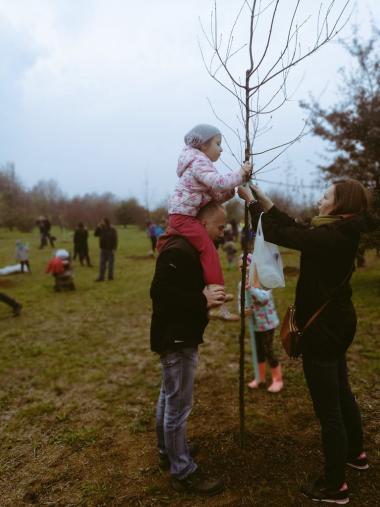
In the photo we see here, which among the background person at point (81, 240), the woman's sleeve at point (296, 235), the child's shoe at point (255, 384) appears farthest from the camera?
the background person at point (81, 240)

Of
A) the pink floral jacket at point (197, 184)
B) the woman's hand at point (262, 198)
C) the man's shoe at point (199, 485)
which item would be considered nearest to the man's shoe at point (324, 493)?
the man's shoe at point (199, 485)

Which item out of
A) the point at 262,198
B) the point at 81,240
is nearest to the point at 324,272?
the point at 262,198

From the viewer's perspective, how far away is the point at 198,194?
8.38ft

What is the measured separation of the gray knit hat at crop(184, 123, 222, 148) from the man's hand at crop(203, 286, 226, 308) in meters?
1.01

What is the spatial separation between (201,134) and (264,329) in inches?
94.6

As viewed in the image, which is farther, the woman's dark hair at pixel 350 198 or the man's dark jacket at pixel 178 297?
the man's dark jacket at pixel 178 297

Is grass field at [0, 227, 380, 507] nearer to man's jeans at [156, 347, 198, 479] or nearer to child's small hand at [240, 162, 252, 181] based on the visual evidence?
man's jeans at [156, 347, 198, 479]

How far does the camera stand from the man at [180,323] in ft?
7.98

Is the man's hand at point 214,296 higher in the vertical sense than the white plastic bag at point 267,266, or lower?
lower

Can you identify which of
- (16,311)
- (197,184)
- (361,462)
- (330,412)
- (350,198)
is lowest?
(16,311)

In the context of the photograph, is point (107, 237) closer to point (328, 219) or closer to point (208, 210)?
point (208, 210)

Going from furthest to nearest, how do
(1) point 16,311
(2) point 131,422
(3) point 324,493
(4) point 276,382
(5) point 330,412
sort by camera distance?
1. (1) point 16,311
2. (4) point 276,382
3. (2) point 131,422
4. (3) point 324,493
5. (5) point 330,412

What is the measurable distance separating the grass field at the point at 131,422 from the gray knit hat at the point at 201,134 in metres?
2.47

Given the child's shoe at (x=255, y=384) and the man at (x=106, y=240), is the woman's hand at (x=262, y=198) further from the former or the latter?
the man at (x=106, y=240)
